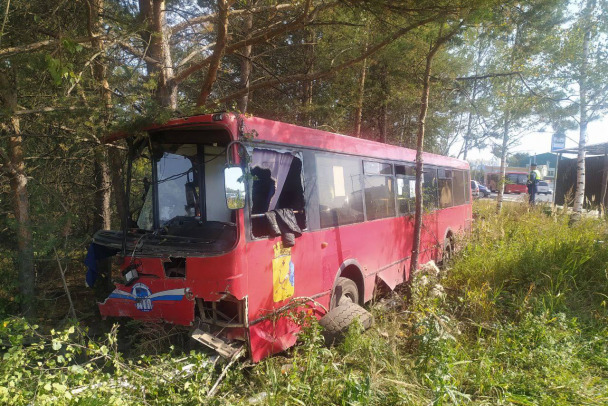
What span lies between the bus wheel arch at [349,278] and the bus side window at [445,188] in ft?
12.7

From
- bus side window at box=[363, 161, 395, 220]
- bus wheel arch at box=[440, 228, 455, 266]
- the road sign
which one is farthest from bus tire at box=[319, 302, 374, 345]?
the road sign

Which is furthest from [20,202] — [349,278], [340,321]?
[349,278]

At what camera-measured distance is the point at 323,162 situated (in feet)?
16.1

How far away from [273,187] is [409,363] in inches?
88.9

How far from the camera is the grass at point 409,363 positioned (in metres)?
3.00

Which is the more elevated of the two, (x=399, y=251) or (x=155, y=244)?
(x=155, y=244)

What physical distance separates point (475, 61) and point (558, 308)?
1736 cm

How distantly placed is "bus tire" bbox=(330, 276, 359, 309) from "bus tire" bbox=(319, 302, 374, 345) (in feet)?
1.41

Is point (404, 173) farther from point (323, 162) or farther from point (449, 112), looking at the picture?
point (449, 112)

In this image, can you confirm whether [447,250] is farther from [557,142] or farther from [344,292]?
[557,142]

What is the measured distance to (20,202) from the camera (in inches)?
200

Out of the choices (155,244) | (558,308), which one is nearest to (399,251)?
(558,308)

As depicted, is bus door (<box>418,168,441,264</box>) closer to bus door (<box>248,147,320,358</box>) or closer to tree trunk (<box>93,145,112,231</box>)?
bus door (<box>248,147,320,358</box>)

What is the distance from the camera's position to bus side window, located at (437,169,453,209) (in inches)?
343
